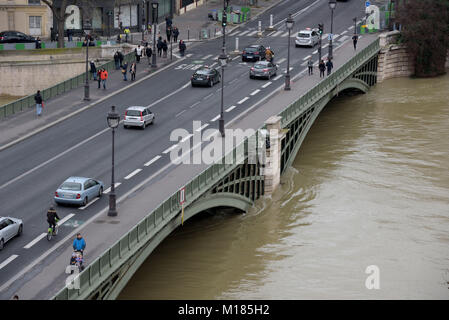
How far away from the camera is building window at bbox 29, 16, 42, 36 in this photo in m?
84.6

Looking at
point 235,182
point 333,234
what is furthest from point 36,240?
point 333,234

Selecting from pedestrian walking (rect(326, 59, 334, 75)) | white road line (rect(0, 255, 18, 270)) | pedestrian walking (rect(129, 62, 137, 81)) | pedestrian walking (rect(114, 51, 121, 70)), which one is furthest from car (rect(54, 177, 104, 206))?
pedestrian walking (rect(326, 59, 334, 75))

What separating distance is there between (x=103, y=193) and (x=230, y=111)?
1848 cm

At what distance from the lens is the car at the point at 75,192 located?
142 ft

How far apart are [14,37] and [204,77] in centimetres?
1986

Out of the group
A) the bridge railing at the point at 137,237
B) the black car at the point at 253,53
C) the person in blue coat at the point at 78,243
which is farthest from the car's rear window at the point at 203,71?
the person in blue coat at the point at 78,243

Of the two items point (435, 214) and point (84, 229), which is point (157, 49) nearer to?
point (435, 214)

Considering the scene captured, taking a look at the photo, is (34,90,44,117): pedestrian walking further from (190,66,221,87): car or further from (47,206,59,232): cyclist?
(47,206,59,232): cyclist

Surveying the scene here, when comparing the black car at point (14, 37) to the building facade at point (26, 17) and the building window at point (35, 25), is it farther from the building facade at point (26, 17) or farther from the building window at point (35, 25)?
the building window at point (35, 25)

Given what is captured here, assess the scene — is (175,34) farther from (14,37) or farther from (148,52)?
(14,37)

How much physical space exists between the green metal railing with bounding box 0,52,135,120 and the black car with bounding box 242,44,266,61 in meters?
10.00

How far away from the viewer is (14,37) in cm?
7825

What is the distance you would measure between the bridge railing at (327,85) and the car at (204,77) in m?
9.28
